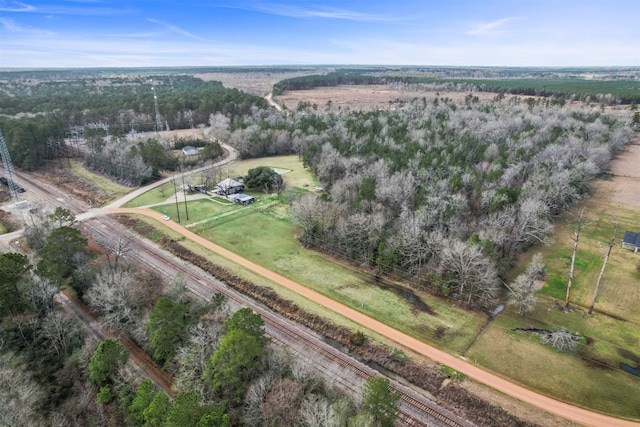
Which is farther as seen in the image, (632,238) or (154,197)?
(154,197)

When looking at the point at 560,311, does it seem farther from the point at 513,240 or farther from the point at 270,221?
the point at 270,221

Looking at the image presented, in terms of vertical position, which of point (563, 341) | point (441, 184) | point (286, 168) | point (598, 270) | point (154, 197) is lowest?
point (154, 197)

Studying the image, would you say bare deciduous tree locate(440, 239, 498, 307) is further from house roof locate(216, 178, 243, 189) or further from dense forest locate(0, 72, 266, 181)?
dense forest locate(0, 72, 266, 181)

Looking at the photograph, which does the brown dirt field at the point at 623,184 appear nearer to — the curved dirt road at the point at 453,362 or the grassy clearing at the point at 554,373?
the grassy clearing at the point at 554,373

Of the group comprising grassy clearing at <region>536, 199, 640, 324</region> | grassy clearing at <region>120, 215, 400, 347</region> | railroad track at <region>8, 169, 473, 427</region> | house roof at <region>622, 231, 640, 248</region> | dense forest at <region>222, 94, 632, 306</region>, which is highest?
dense forest at <region>222, 94, 632, 306</region>

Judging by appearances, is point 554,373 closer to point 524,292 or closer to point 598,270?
point 524,292

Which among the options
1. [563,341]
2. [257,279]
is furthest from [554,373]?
[257,279]

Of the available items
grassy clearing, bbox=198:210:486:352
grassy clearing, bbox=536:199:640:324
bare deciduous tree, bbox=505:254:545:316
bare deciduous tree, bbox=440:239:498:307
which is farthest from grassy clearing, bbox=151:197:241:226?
grassy clearing, bbox=536:199:640:324
